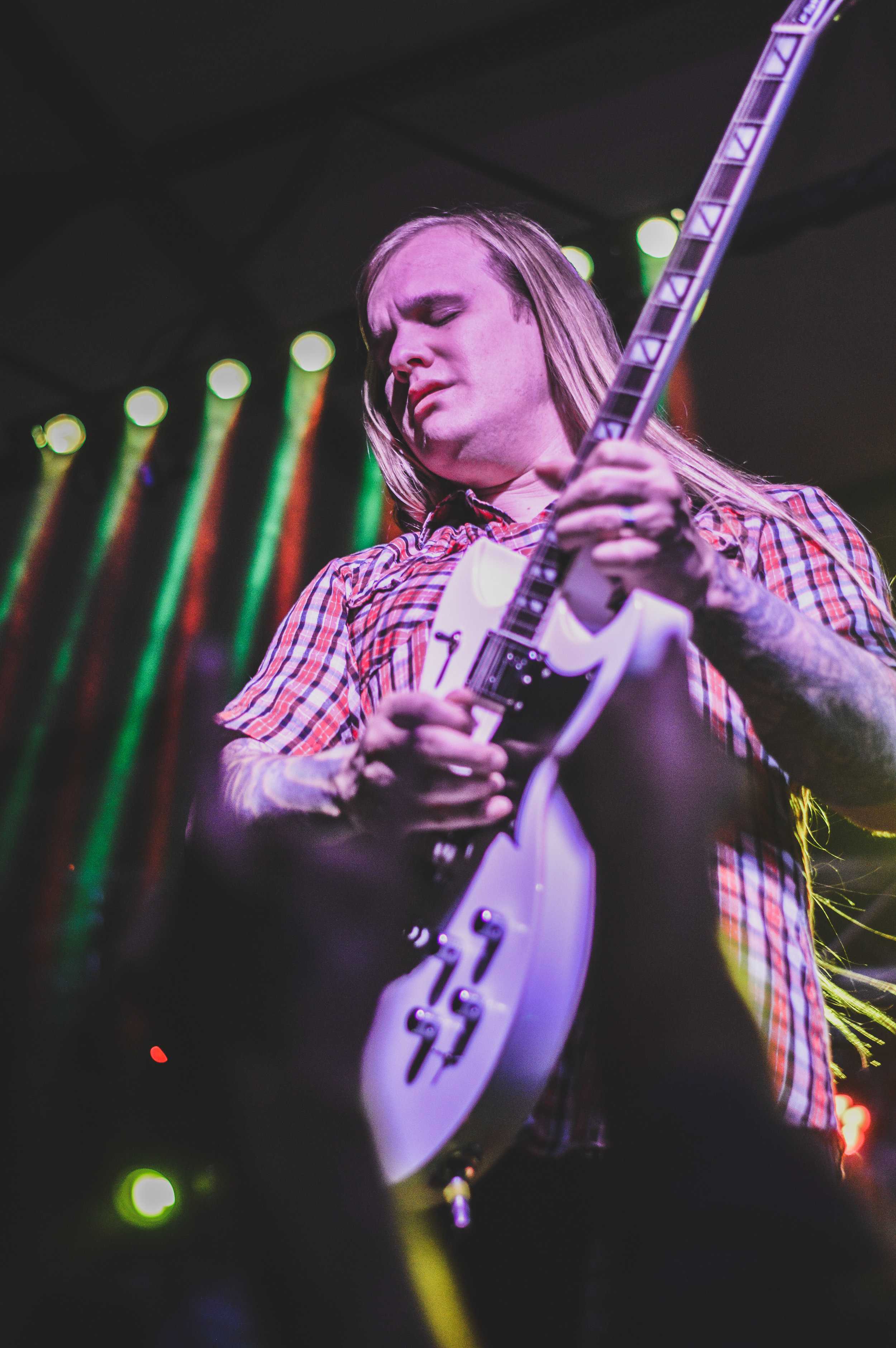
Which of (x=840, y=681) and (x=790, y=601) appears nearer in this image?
(x=840, y=681)

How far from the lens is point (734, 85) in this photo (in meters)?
3.84

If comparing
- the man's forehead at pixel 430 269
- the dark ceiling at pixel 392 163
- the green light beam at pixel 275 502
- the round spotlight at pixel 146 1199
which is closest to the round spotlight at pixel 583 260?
the dark ceiling at pixel 392 163

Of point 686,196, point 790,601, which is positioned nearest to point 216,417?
point 686,196

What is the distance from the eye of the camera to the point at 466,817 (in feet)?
3.70

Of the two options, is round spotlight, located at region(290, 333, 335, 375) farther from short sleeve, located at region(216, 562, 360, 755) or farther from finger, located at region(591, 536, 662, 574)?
finger, located at region(591, 536, 662, 574)

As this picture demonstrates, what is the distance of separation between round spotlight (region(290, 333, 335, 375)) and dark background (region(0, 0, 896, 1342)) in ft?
0.18

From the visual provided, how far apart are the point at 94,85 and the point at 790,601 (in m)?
3.76

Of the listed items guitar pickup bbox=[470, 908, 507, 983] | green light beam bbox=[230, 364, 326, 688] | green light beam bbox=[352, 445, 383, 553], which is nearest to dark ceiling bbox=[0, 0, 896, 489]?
green light beam bbox=[230, 364, 326, 688]

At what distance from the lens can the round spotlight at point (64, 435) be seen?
5324 millimetres

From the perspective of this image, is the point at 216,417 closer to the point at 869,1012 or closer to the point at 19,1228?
the point at 19,1228

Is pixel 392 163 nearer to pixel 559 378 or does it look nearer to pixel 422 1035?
pixel 559 378

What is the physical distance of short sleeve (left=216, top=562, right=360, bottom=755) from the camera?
1.60 m

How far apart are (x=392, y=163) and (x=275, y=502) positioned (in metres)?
2.39

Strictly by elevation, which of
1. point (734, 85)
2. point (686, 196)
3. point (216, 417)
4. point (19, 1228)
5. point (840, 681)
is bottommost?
point (19, 1228)
